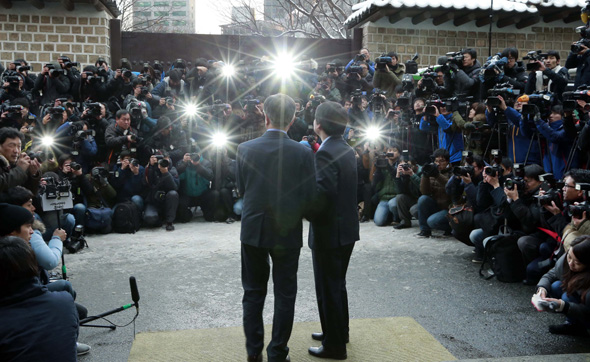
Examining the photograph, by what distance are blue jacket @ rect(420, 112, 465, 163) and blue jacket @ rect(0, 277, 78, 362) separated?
17.9ft

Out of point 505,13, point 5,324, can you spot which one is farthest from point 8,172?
point 505,13

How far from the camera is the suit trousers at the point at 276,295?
3418 mm

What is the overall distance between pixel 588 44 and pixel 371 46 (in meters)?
6.05

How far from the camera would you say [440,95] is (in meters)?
7.63

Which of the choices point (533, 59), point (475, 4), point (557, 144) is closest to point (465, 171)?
point (557, 144)

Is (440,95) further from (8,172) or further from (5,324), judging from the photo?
(5,324)

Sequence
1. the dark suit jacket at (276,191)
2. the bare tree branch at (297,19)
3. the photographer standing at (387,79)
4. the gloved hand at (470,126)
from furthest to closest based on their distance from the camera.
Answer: the bare tree branch at (297,19) → the photographer standing at (387,79) → the gloved hand at (470,126) → the dark suit jacket at (276,191)

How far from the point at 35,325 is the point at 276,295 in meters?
1.39

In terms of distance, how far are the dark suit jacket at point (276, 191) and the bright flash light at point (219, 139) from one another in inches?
208

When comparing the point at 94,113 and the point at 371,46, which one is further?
the point at 371,46

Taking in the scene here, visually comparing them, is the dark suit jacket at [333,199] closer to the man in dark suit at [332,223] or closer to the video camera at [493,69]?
the man in dark suit at [332,223]

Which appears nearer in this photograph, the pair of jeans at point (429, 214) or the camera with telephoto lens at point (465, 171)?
the camera with telephoto lens at point (465, 171)

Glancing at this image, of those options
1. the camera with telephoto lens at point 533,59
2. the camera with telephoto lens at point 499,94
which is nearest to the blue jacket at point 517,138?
the camera with telephoto lens at point 499,94

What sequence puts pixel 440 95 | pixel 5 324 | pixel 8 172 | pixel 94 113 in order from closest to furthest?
pixel 5 324, pixel 8 172, pixel 440 95, pixel 94 113
